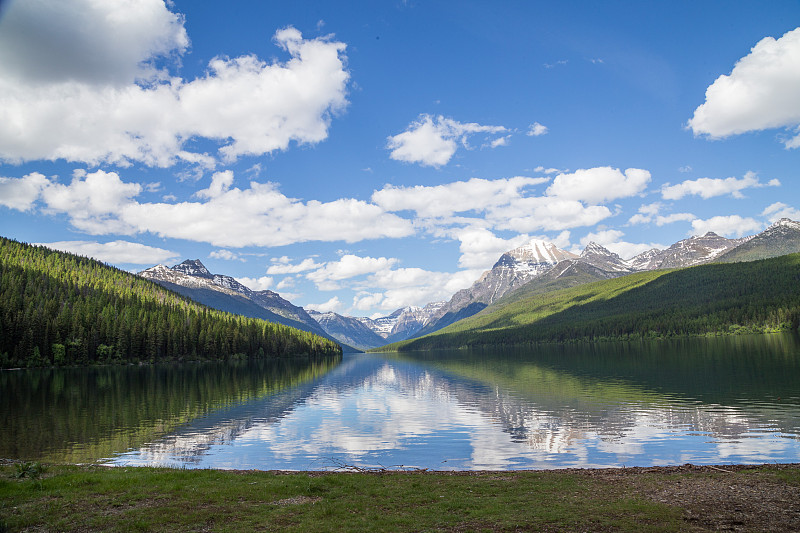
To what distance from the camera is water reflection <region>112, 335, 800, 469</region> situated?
3462 cm

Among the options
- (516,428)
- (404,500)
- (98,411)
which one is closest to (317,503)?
(404,500)

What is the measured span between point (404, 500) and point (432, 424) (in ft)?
106

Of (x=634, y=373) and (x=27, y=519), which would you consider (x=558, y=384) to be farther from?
(x=27, y=519)

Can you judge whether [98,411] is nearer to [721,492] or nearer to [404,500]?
[404,500]

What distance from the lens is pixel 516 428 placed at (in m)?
46.4

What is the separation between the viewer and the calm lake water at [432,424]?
35.1m

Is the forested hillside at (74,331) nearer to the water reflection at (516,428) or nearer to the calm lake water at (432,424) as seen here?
the calm lake water at (432,424)

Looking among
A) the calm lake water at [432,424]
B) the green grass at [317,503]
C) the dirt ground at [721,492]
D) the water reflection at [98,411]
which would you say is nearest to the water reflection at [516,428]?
the calm lake water at [432,424]

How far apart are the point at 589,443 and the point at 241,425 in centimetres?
3653

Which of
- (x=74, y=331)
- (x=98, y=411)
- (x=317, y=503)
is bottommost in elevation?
(x=98, y=411)

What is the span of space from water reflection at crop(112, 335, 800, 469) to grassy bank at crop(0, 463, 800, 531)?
8.49m

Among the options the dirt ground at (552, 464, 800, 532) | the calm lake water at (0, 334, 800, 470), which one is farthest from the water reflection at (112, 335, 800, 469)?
the dirt ground at (552, 464, 800, 532)

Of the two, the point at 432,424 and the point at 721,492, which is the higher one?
the point at 721,492

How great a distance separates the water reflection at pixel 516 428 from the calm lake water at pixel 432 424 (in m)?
0.16
